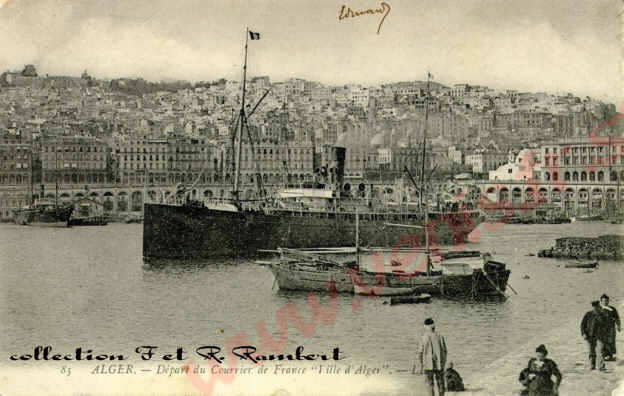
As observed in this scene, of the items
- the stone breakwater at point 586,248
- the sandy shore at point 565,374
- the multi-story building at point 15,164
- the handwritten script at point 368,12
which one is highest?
the handwritten script at point 368,12

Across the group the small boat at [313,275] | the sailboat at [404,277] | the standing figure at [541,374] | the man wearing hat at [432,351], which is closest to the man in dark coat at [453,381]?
the man wearing hat at [432,351]

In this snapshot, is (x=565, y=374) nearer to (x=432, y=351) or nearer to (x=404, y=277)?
(x=432, y=351)

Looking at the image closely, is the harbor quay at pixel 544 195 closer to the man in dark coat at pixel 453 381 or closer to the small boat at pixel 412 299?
the small boat at pixel 412 299

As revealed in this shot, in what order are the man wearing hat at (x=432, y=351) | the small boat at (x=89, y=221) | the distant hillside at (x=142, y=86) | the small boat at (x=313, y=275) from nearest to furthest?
the man wearing hat at (x=432, y=351), the distant hillside at (x=142, y=86), the small boat at (x=313, y=275), the small boat at (x=89, y=221)

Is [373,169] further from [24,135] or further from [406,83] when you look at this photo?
[24,135]

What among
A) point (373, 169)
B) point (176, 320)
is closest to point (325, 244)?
point (373, 169)

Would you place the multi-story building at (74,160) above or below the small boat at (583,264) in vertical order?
above
